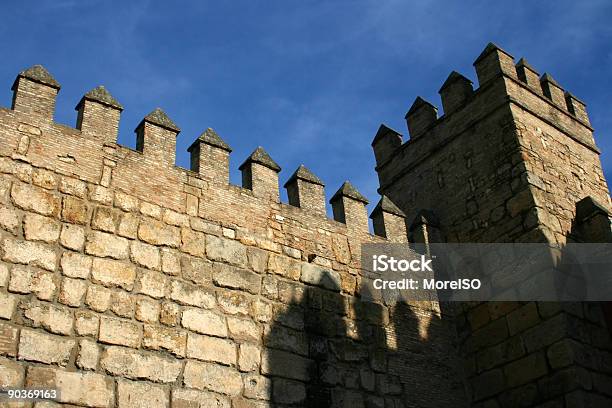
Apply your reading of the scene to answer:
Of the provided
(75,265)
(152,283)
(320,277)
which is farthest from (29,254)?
(320,277)

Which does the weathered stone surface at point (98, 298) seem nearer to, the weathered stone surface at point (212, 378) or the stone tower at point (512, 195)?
the weathered stone surface at point (212, 378)

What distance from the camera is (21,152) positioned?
17.8 feet

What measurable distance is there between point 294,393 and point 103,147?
264 cm

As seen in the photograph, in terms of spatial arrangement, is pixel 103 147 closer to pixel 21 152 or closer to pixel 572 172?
pixel 21 152

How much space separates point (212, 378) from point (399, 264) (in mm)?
2667

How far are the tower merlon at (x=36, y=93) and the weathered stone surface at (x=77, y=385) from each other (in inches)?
83.8

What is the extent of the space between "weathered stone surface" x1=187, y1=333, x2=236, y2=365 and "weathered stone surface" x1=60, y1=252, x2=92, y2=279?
961mm

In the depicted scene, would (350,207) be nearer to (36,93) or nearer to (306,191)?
(306,191)

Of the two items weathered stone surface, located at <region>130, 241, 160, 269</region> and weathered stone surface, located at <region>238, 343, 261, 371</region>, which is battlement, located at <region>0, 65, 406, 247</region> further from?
weathered stone surface, located at <region>238, 343, 261, 371</region>

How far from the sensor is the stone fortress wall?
4.97 m

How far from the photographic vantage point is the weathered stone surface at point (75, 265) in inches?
203

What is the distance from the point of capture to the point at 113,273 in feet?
17.6

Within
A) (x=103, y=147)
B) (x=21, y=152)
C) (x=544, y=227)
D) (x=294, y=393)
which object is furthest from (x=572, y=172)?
(x=21, y=152)

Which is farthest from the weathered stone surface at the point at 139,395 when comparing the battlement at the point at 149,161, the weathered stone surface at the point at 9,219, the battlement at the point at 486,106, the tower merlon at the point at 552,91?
the tower merlon at the point at 552,91
